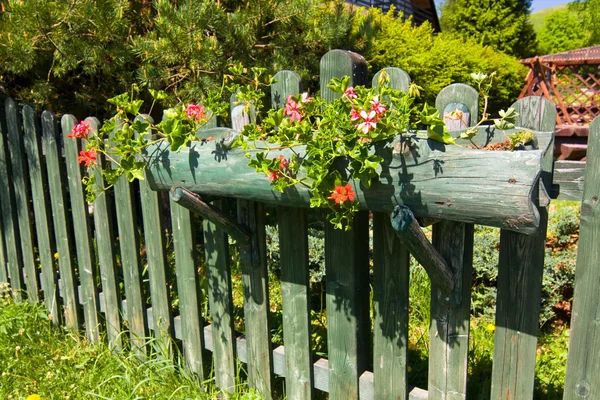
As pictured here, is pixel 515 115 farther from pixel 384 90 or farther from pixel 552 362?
pixel 552 362

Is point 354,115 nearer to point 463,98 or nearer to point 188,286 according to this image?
point 463,98

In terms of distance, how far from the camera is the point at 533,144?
1351 millimetres

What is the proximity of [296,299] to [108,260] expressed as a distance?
1202mm

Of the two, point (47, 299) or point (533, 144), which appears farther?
point (47, 299)

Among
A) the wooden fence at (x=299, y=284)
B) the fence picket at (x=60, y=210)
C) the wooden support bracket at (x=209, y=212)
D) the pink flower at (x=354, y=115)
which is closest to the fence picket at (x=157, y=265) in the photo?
the wooden fence at (x=299, y=284)

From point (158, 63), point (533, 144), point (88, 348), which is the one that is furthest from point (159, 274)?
point (533, 144)

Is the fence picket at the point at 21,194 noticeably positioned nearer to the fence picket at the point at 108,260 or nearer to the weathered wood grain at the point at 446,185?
the fence picket at the point at 108,260

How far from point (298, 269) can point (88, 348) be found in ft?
4.97

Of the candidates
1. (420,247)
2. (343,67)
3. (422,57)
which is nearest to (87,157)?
(343,67)

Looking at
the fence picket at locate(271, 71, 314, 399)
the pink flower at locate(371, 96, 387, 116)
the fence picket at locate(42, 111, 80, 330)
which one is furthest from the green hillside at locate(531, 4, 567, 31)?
the pink flower at locate(371, 96, 387, 116)

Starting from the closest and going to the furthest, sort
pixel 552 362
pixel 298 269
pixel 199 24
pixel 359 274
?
1. pixel 359 274
2. pixel 298 269
3. pixel 552 362
4. pixel 199 24

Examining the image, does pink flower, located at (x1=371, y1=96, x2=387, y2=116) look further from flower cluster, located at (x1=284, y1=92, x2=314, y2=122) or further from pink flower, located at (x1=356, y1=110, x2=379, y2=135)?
flower cluster, located at (x1=284, y1=92, x2=314, y2=122)

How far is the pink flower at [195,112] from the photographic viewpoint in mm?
1871

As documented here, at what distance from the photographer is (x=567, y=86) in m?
9.71
